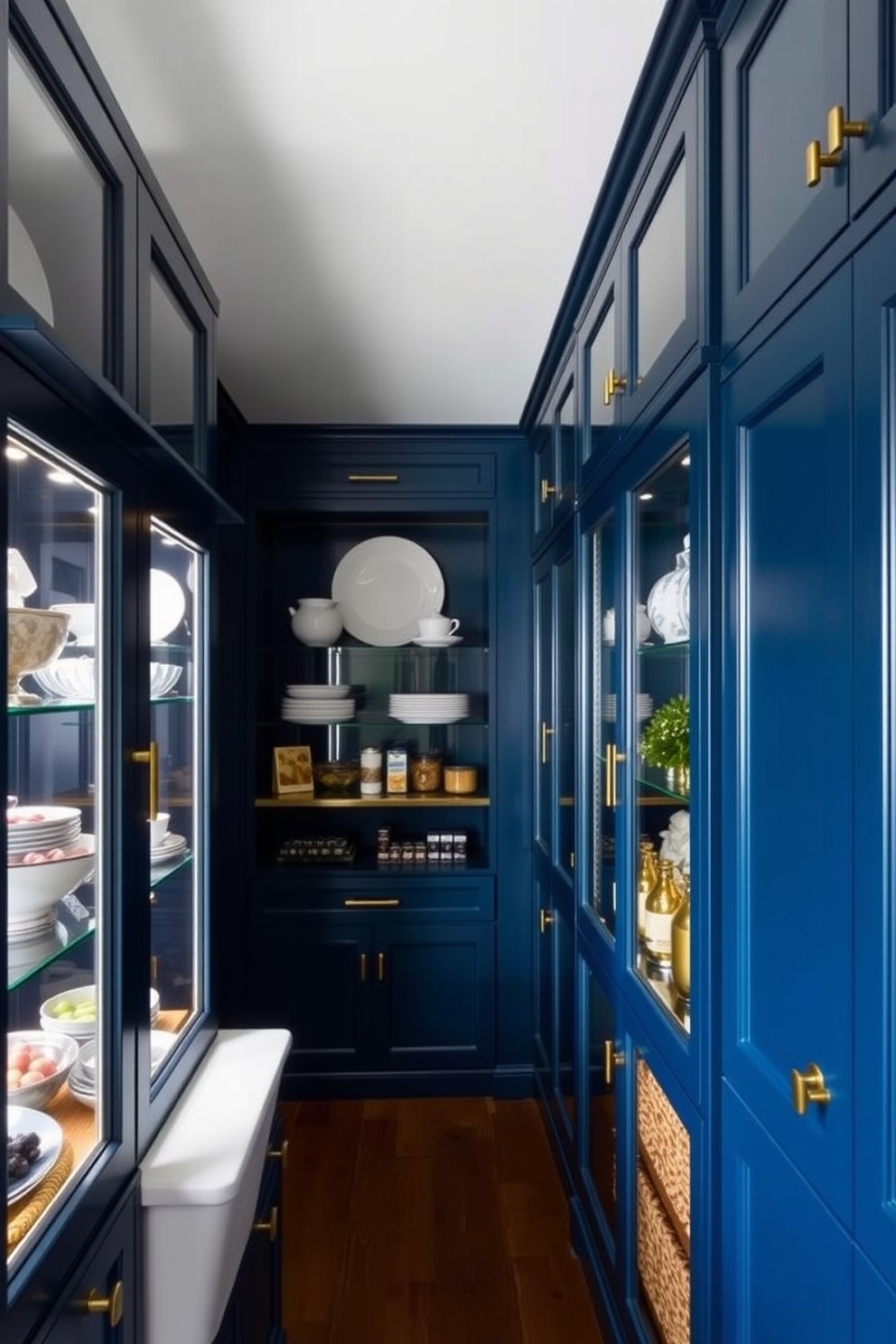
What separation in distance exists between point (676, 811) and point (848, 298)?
2.75 ft

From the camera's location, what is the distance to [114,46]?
1.25 metres

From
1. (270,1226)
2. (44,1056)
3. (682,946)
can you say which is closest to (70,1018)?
(44,1056)

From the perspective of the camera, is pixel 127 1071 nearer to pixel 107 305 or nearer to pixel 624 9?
pixel 107 305

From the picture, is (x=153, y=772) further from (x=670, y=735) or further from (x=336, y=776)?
(x=336, y=776)

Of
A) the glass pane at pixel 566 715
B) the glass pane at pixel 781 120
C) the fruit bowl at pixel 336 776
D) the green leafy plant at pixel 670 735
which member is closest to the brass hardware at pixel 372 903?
the fruit bowl at pixel 336 776

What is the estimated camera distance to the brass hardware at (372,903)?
2.99 m

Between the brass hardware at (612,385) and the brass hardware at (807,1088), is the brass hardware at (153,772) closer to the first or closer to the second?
the brass hardware at (807,1088)

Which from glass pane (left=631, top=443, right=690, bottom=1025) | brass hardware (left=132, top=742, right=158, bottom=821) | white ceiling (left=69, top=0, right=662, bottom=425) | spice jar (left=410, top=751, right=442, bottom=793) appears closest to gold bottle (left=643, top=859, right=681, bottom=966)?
glass pane (left=631, top=443, right=690, bottom=1025)

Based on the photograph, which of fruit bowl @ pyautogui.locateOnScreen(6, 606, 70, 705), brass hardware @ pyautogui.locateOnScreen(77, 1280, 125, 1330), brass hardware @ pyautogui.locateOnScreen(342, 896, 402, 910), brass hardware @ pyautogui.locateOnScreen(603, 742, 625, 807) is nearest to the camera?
fruit bowl @ pyautogui.locateOnScreen(6, 606, 70, 705)

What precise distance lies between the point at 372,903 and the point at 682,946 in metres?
1.83

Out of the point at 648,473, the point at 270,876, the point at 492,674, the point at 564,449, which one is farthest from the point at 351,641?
the point at 648,473

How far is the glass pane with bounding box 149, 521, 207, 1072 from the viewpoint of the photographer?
143cm

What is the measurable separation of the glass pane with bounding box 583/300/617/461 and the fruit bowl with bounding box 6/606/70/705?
47.0 inches

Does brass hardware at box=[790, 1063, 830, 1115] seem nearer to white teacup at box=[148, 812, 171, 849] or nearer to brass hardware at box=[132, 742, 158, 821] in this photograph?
brass hardware at box=[132, 742, 158, 821]
